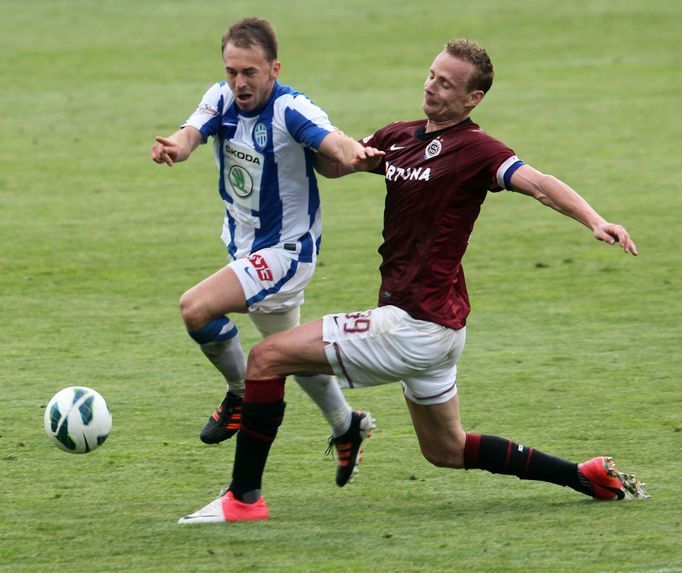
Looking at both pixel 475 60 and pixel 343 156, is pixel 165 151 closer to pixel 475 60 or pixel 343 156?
pixel 343 156

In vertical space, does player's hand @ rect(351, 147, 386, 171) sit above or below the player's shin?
above

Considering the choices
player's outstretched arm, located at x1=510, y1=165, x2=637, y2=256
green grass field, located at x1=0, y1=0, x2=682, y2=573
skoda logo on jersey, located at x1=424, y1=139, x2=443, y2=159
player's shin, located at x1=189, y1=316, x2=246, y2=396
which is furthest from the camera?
player's shin, located at x1=189, y1=316, x2=246, y2=396

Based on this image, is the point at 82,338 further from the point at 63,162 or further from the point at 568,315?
the point at 63,162

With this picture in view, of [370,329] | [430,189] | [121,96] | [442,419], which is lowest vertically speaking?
[121,96]

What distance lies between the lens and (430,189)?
605 cm

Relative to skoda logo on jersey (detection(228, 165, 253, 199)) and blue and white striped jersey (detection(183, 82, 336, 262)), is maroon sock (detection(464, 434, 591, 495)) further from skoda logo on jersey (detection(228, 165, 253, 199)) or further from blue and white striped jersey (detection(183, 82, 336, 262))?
skoda logo on jersey (detection(228, 165, 253, 199))

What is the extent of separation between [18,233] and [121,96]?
7.87 meters

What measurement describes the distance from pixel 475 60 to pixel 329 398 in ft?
6.14

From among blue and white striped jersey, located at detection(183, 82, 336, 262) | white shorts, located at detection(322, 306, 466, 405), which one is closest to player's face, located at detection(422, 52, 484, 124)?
blue and white striped jersey, located at detection(183, 82, 336, 262)

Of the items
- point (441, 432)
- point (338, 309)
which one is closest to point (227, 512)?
point (441, 432)

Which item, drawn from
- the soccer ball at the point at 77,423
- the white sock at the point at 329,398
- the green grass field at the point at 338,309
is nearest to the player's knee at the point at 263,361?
the green grass field at the point at 338,309

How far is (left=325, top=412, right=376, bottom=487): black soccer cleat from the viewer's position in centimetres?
670

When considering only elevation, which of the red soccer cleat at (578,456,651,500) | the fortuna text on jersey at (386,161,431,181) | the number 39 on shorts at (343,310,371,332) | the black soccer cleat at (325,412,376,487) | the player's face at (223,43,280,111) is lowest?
the black soccer cleat at (325,412,376,487)

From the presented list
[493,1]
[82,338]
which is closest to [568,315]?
[82,338]
